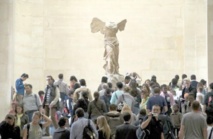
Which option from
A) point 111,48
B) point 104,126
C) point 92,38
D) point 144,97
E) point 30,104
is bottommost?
point 104,126

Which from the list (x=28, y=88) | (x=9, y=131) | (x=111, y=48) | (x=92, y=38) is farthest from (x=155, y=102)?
(x=92, y=38)

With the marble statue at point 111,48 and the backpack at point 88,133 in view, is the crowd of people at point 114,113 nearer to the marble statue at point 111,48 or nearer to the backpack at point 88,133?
the backpack at point 88,133

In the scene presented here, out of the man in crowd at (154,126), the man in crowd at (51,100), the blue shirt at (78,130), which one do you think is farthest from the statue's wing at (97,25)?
the man in crowd at (154,126)

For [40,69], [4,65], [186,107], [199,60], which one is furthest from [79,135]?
[40,69]

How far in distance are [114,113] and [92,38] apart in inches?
695

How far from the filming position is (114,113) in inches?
768

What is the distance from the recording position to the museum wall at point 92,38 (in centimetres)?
3603

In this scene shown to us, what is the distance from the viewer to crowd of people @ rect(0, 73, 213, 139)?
17406mm

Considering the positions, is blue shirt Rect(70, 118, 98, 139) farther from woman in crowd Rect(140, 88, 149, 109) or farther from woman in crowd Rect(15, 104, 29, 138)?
woman in crowd Rect(140, 88, 149, 109)

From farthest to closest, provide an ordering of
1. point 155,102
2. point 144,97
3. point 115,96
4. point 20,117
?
1. point 115,96
2. point 144,97
3. point 20,117
4. point 155,102

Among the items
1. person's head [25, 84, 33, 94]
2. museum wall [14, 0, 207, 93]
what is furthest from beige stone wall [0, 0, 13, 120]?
museum wall [14, 0, 207, 93]

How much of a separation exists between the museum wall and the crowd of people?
30.2ft

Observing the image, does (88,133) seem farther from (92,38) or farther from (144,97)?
(92,38)

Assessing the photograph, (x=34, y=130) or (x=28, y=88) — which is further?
(x=28, y=88)
